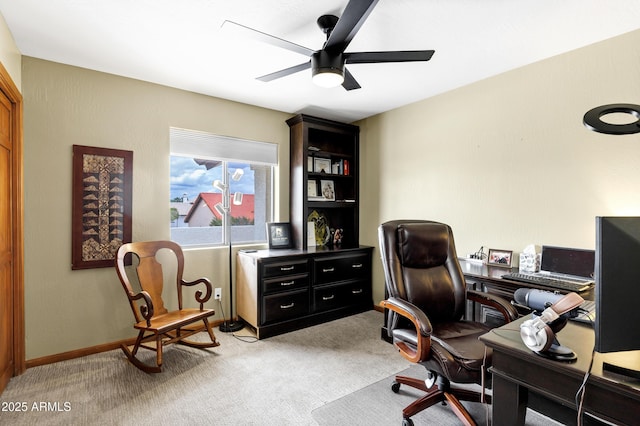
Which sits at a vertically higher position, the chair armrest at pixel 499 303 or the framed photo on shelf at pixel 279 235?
the framed photo on shelf at pixel 279 235

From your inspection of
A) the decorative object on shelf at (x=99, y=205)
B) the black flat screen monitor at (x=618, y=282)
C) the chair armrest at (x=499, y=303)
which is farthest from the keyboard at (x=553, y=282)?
the decorative object on shelf at (x=99, y=205)

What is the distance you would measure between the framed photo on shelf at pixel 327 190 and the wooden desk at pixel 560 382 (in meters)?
3.04

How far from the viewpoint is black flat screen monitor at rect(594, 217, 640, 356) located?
848 mm

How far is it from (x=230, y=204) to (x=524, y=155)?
116 inches

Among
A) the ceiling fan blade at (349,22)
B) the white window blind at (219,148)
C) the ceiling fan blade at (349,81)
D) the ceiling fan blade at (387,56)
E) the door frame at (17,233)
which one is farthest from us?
the white window blind at (219,148)

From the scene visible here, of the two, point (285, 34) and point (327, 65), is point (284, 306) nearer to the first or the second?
point (327, 65)

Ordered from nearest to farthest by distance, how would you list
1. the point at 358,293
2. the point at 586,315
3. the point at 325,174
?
the point at 586,315 → the point at 358,293 → the point at 325,174

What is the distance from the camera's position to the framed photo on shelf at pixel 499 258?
2711 mm

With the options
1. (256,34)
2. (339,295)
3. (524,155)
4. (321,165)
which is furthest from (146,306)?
(524,155)

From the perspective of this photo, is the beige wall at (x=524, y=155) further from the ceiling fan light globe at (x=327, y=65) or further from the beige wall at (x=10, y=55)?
the beige wall at (x=10, y=55)

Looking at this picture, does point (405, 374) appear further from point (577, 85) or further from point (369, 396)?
point (577, 85)

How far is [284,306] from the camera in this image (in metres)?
3.26

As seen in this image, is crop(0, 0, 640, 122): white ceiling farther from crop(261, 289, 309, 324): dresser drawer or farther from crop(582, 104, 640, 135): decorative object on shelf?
crop(261, 289, 309, 324): dresser drawer

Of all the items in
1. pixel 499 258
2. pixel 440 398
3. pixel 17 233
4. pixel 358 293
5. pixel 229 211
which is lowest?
pixel 440 398
